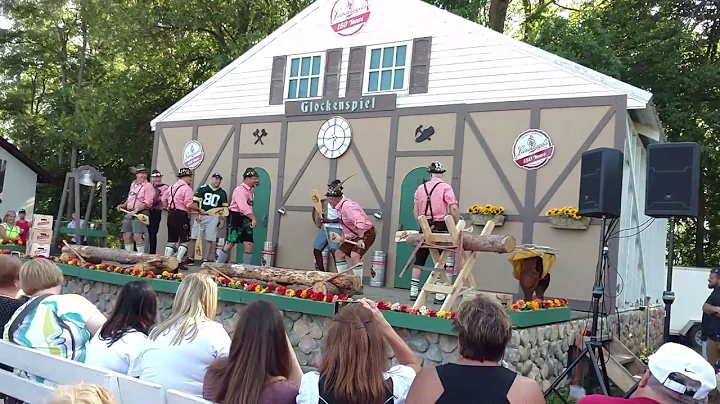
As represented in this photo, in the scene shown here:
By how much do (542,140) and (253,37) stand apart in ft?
39.6

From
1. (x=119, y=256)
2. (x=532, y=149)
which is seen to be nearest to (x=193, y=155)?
(x=119, y=256)

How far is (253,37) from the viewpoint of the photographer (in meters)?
19.5

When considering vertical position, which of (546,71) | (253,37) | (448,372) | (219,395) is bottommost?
(219,395)

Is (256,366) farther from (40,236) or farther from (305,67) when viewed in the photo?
(40,236)

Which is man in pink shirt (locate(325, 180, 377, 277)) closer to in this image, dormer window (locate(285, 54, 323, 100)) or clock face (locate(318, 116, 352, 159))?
clock face (locate(318, 116, 352, 159))

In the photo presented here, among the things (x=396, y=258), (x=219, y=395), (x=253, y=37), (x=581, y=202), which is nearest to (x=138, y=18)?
(x=253, y=37)

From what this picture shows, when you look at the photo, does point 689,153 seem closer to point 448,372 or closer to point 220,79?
point 448,372

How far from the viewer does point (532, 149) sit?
978cm

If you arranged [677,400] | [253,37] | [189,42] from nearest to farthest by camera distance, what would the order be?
1. [677,400]
2. [253,37]
3. [189,42]

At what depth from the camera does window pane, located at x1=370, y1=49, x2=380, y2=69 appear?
38.1ft

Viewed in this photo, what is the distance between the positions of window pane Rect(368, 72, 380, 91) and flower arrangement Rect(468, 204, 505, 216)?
2.95m

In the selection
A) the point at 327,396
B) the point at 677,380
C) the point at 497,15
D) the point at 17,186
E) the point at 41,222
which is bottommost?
the point at 327,396

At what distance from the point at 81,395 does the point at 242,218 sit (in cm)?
948

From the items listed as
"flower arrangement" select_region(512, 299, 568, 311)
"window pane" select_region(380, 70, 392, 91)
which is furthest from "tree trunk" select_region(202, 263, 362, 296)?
"window pane" select_region(380, 70, 392, 91)
